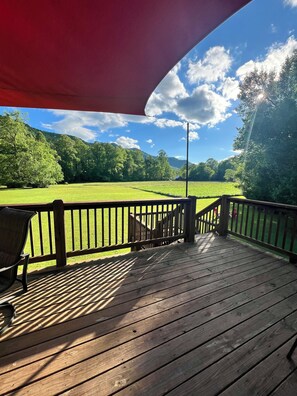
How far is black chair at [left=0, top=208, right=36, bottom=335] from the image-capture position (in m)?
1.81

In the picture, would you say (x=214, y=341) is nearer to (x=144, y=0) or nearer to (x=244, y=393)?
(x=244, y=393)

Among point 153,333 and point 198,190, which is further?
point 198,190

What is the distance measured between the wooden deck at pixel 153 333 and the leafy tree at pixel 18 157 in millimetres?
31731

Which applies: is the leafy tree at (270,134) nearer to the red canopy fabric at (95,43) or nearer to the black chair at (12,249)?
the red canopy fabric at (95,43)

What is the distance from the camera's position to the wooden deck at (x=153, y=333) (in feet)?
4.28

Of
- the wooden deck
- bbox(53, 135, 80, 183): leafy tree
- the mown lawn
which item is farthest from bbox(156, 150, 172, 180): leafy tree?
the wooden deck

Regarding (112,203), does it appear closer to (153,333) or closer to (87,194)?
(153,333)

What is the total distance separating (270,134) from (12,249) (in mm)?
9306

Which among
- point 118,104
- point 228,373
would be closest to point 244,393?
point 228,373

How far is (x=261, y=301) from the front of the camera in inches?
85.4

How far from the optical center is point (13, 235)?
195cm

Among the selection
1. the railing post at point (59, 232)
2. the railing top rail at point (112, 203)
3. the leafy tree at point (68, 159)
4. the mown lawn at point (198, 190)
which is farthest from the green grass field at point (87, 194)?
the leafy tree at point (68, 159)

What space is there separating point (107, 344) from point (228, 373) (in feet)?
3.08

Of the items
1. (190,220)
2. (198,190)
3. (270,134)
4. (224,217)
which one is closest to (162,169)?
(198,190)
